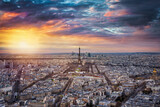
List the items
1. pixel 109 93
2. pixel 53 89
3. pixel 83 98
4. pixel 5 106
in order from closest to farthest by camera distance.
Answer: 1. pixel 5 106
2. pixel 83 98
3. pixel 109 93
4. pixel 53 89

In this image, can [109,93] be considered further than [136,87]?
No

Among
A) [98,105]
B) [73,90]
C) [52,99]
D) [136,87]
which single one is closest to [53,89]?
[73,90]

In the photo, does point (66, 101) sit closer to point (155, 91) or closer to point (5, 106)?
point (5, 106)

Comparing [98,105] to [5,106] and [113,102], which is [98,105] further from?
[5,106]

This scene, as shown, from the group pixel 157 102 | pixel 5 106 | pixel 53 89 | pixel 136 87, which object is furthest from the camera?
pixel 136 87

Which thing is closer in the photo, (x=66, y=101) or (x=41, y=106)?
(x=41, y=106)

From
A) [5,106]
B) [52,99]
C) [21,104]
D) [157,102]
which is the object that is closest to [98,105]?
[52,99]

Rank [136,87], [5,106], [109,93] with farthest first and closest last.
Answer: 1. [136,87]
2. [109,93]
3. [5,106]

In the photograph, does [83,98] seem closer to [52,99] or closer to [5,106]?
[52,99]

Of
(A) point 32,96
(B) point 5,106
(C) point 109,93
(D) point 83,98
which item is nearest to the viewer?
(B) point 5,106

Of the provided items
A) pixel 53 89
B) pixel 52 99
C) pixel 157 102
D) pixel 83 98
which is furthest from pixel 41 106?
pixel 157 102
